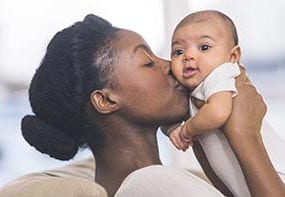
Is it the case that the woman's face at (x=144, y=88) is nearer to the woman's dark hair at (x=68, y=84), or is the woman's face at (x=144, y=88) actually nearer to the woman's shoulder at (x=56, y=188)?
the woman's dark hair at (x=68, y=84)

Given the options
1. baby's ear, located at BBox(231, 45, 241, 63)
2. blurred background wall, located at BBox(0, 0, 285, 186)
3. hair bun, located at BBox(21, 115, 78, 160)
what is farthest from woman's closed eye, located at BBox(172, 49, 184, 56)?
blurred background wall, located at BBox(0, 0, 285, 186)

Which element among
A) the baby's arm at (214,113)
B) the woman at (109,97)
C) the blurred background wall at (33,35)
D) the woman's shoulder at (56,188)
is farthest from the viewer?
the blurred background wall at (33,35)

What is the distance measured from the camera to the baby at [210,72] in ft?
4.01

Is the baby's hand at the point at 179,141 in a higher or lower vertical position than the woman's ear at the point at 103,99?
lower

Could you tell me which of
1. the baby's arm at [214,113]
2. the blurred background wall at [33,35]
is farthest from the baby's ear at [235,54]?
the blurred background wall at [33,35]

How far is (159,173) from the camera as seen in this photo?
2.97 feet

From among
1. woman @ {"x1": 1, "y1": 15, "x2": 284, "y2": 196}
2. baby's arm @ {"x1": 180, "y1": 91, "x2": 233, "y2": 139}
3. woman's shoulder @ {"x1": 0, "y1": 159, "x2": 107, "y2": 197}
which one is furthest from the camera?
woman @ {"x1": 1, "y1": 15, "x2": 284, "y2": 196}

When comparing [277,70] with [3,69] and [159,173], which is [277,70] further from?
[159,173]

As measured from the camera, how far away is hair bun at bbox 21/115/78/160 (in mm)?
1352

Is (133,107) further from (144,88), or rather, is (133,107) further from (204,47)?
(204,47)

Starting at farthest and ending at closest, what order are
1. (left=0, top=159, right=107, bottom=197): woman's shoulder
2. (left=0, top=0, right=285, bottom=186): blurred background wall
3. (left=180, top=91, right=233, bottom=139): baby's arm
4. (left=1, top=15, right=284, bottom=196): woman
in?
(left=0, top=0, right=285, bottom=186): blurred background wall
(left=1, top=15, right=284, bottom=196): woman
(left=180, top=91, right=233, bottom=139): baby's arm
(left=0, top=159, right=107, bottom=197): woman's shoulder

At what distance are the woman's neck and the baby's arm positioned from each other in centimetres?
17

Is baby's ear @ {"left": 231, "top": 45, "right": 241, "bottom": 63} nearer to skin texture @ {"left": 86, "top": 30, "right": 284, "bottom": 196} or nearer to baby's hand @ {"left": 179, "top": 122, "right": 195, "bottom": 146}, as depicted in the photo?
skin texture @ {"left": 86, "top": 30, "right": 284, "bottom": 196}

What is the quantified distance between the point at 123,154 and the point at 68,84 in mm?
213
